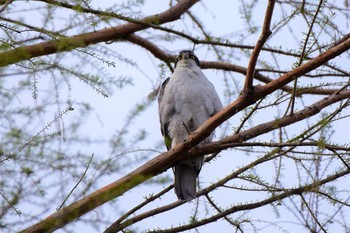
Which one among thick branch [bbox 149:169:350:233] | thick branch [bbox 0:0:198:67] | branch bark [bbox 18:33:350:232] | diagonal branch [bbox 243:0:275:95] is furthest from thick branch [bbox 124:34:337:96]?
diagonal branch [bbox 243:0:275:95]

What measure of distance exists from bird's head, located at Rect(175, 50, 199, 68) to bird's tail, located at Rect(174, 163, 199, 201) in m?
1.06

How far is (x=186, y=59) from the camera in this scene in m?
5.79

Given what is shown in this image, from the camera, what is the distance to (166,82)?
17.9 feet

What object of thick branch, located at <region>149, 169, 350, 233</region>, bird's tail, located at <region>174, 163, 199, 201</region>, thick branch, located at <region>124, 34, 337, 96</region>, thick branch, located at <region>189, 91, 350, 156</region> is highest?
thick branch, located at <region>124, 34, 337, 96</region>

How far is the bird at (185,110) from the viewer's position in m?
5.05

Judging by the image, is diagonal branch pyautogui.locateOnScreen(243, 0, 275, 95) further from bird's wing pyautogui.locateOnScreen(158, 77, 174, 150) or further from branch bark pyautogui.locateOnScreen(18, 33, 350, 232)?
bird's wing pyautogui.locateOnScreen(158, 77, 174, 150)

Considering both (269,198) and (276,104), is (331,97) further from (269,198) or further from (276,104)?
(269,198)

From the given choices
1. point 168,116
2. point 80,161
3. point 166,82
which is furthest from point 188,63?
point 80,161

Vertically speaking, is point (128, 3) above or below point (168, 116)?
below

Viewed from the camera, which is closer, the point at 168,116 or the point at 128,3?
the point at 128,3

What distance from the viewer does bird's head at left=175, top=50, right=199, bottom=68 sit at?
574cm

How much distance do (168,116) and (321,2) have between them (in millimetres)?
2321

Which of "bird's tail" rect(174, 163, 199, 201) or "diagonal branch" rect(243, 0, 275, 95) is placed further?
"bird's tail" rect(174, 163, 199, 201)

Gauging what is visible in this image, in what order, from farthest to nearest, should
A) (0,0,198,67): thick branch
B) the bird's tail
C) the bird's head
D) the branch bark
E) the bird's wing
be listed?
the bird's head < the bird's wing < the bird's tail < (0,0,198,67): thick branch < the branch bark
